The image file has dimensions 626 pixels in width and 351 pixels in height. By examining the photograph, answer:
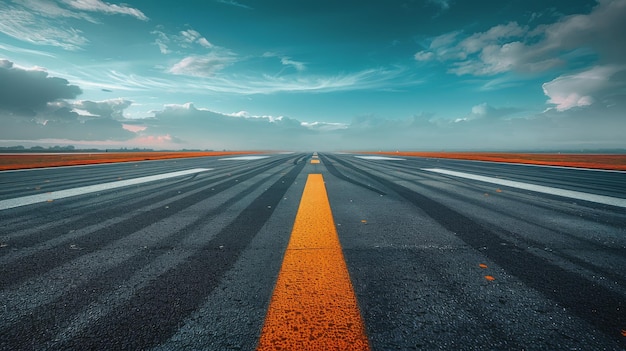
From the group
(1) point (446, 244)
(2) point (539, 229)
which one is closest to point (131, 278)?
(1) point (446, 244)

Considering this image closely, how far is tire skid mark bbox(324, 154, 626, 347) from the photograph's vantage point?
1.34 metres

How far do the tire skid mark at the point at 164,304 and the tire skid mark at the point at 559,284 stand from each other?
7.53ft

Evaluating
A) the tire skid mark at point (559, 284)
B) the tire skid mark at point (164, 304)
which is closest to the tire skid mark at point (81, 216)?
the tire skid mark at point (164, 304)

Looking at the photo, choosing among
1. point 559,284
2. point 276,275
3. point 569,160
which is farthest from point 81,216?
point 569,160

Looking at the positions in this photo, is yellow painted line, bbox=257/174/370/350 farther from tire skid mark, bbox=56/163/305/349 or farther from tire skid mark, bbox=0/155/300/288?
tire skid mark, bbox=0/155/300/288

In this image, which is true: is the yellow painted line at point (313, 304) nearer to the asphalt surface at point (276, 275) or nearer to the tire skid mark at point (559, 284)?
the asphalt surface at point (276, 275)

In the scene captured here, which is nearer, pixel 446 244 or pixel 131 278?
pixel 131 278

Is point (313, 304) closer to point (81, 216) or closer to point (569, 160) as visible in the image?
point (81, 216)

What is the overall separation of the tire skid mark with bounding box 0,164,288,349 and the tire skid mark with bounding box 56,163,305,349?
20cm

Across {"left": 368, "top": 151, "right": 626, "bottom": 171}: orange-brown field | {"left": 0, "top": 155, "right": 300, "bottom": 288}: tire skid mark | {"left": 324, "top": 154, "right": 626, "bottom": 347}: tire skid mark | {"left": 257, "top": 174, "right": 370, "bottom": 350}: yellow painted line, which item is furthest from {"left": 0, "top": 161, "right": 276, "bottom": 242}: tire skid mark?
{"left": 368, "top": 151, "right": 626, "bottom": 171}: orange-brown field

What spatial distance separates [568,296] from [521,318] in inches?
20.8

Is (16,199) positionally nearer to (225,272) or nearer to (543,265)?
(225,272)

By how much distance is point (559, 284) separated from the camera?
1694 mm

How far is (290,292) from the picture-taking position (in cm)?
159
